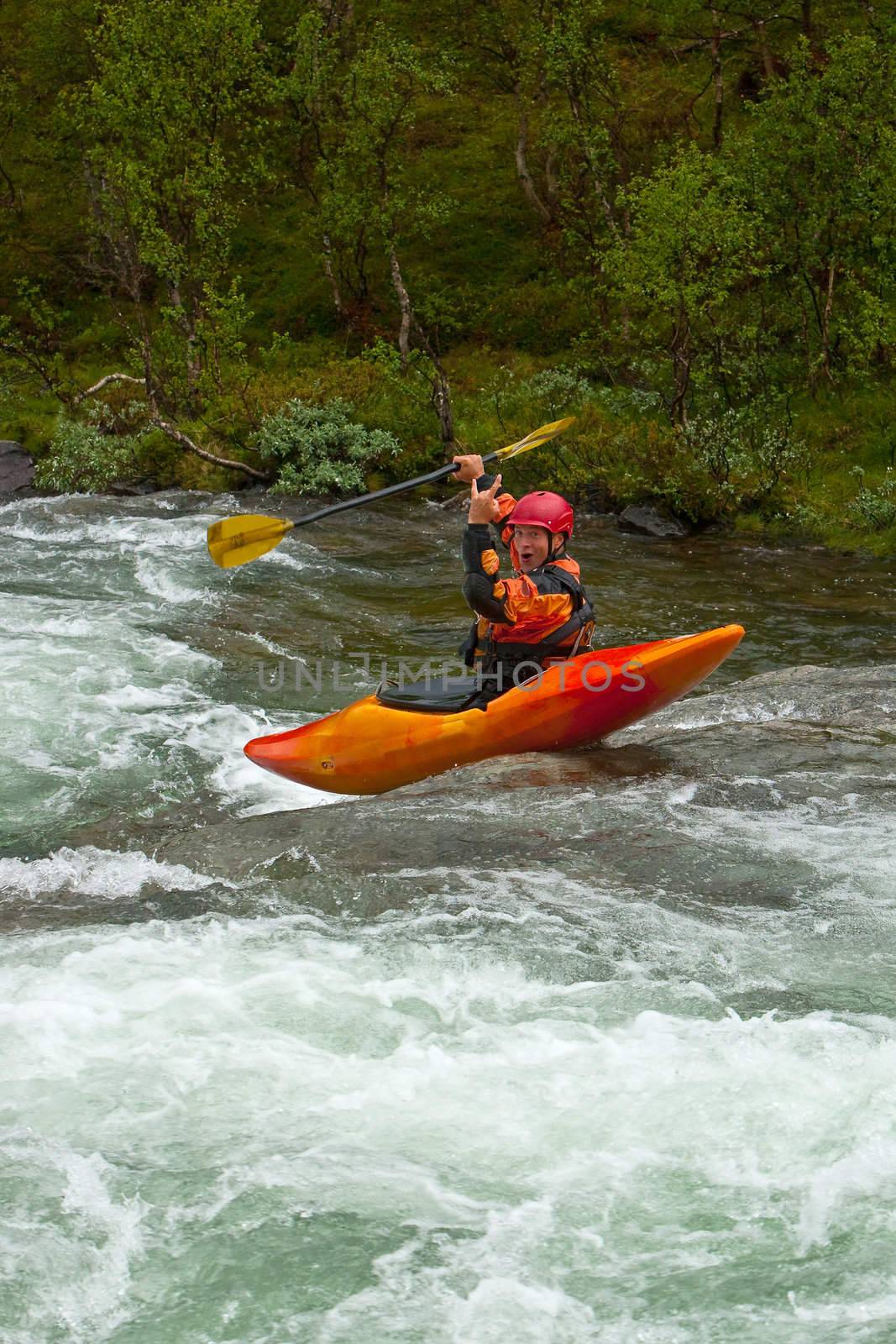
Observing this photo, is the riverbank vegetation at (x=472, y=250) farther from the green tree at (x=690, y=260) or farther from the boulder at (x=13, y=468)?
the boulder at (x=13, y=468)

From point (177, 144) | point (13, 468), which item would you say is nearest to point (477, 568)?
point (13, 468)

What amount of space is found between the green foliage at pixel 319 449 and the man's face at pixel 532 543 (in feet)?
26.3

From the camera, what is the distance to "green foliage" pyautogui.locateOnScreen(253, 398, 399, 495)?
1322cm

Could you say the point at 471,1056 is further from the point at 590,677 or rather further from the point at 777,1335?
the point at 590,677

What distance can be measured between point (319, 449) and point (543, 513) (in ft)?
28.0

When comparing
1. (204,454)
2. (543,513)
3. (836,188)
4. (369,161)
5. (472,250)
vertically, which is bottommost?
(204,454)

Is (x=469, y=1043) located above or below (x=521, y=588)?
below

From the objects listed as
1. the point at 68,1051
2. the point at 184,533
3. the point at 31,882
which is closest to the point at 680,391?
the point at 184,533

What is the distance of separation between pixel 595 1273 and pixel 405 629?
6.57 m

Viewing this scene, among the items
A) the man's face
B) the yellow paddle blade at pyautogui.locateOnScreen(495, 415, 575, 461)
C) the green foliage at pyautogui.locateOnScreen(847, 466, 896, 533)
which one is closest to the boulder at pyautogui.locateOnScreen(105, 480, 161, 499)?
the yellow paddle blade at pyautogui.locateOnScreen(495, 415, 575, 461)

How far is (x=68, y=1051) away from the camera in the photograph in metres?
3.55

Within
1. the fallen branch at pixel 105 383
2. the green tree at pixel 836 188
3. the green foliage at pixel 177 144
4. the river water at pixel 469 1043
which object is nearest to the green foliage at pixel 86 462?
the green foliage at pixel 177 144

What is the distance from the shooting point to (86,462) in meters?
13.8

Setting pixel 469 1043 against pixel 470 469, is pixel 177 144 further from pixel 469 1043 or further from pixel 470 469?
pixel 469 1043
